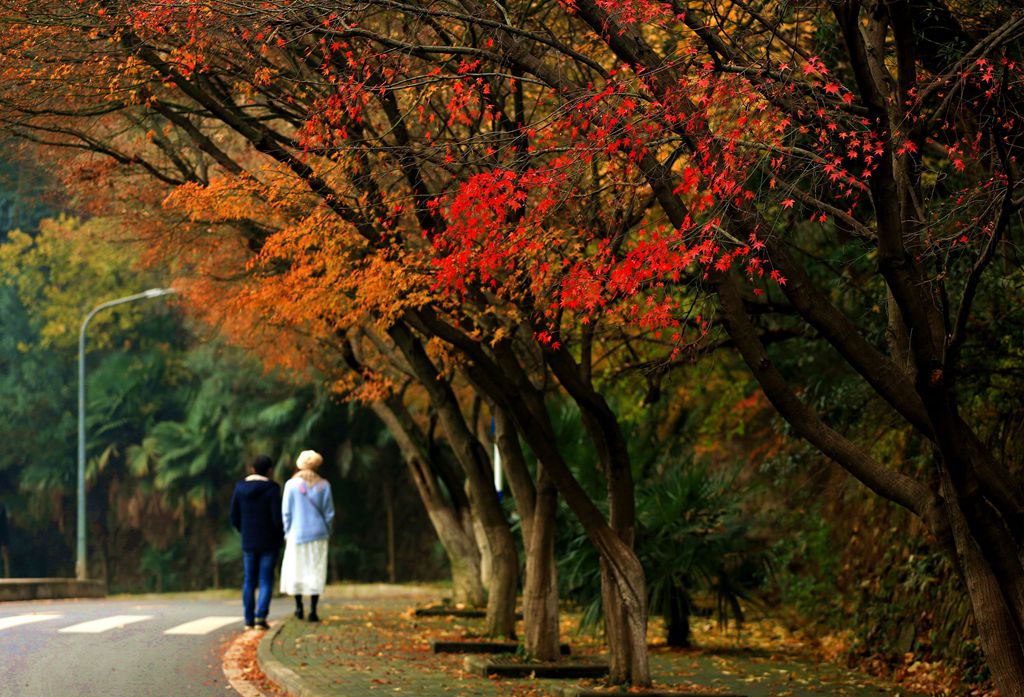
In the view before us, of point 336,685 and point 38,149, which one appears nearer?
point 336,685

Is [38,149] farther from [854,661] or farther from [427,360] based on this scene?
[854,661]

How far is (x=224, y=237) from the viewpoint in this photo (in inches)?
728

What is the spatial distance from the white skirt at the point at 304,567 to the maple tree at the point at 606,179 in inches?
84.9

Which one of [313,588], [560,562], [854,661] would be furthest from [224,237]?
[854,661]

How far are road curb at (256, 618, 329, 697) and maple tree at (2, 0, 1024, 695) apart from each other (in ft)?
8.82

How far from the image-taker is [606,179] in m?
12.7

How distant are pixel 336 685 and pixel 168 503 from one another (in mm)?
35357

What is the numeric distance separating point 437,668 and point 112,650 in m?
3.35

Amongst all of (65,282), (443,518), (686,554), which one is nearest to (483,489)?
(686,554)

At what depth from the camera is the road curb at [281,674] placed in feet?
36.1

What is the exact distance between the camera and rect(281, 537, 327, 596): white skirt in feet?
58.6

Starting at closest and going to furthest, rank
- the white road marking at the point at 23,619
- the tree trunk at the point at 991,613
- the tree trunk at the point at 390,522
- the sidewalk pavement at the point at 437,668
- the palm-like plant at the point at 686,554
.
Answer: the tree trunk at the point at 991,613 → the sidewalk pavement at the point at 437,668 → the palm-like plant at the point at 686,554 → the white road marking at the point at 23,619 → the tree trunk at the point at 390,522

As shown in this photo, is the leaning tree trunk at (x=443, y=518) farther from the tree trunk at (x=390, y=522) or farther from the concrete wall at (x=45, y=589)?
the tree trunk at (x=390, y=522)

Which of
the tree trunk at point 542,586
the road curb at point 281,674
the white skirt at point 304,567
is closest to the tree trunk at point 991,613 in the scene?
the road curb at point 281,674
